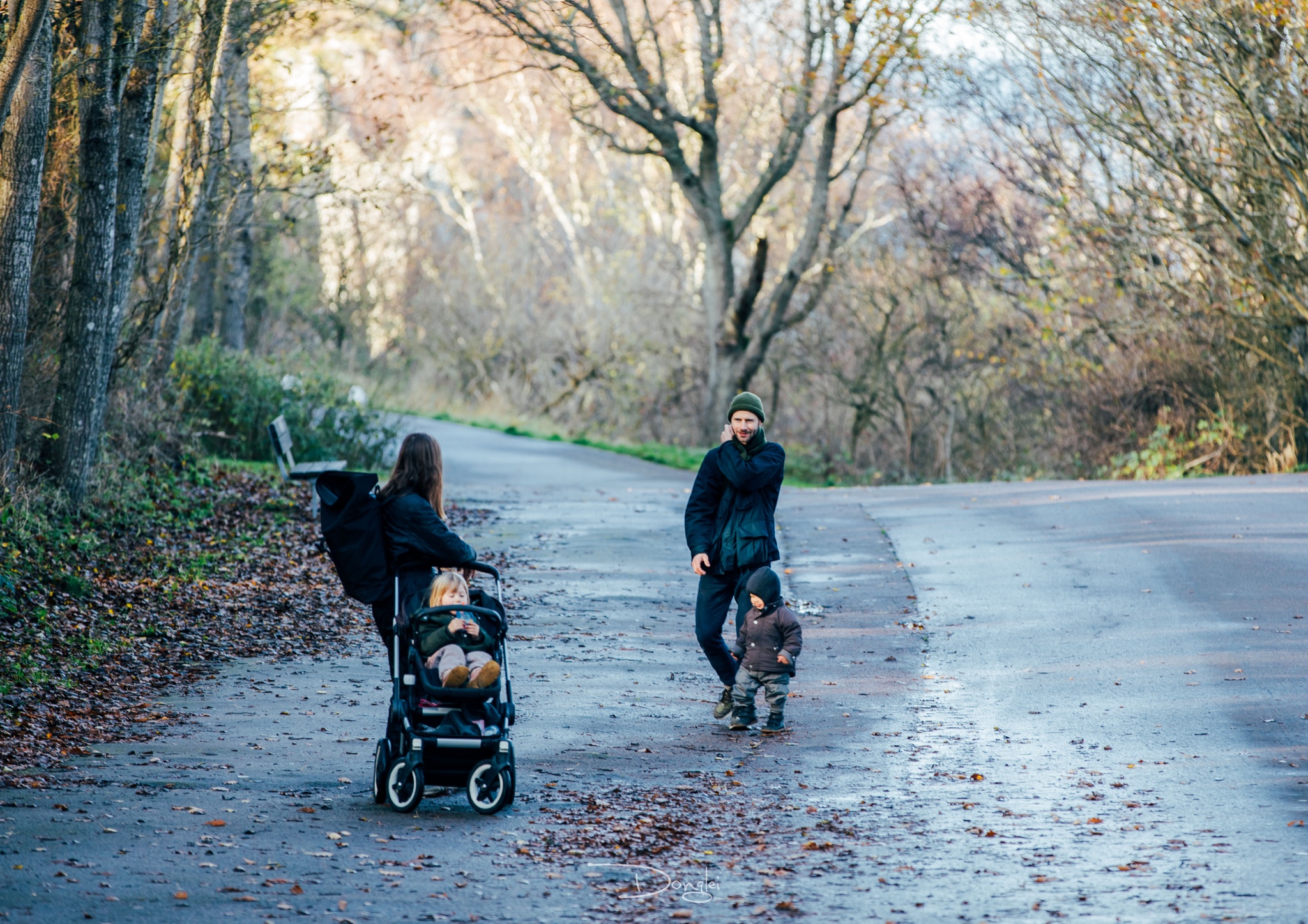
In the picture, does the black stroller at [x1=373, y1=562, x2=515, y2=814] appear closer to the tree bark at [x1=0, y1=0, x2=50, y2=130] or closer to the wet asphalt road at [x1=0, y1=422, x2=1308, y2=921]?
the wet asphalt road at [x1=0, y1=422, x2=1308, y2=921]

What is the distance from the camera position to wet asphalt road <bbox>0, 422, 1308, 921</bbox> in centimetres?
527

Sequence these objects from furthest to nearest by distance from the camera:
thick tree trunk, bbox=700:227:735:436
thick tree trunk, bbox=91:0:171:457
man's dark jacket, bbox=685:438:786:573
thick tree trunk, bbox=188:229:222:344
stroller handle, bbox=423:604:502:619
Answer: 1. thick tree trunk, bbox=700:227:735:436
2. thick tree trunk, bbox=188:229:222:344
3. thick tree trunk, bbox=91:0:171:457
4. man's dark jacket, bbox=685:438:786:573
5. stroller handle, bbox=423:604:502:619

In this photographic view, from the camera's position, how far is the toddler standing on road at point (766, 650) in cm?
803

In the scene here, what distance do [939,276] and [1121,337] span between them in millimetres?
5297

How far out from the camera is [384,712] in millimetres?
8539

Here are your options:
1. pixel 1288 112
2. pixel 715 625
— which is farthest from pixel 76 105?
pixel 1288 112

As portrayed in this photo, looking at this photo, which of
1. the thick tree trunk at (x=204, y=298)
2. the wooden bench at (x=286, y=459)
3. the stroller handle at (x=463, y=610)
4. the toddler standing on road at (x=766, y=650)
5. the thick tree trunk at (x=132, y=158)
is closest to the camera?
the stroller handle at (x=463, y=610)

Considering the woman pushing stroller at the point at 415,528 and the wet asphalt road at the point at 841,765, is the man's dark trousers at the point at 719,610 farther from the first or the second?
the woman pushing stroller at the point at 415,528

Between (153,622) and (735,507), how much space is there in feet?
16.5

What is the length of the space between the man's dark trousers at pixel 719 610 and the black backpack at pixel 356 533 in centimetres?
201

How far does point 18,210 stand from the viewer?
→ 1195 cm

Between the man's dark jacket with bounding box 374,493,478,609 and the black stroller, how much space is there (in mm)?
472

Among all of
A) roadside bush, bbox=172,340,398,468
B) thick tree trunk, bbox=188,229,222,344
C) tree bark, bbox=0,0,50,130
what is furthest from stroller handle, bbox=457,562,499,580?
thick tree trunk, bbox=188,229,222,344

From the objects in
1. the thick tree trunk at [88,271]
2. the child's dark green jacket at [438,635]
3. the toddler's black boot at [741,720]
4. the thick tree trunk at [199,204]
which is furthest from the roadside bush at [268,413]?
the child's dark green jacket at [438,635]
